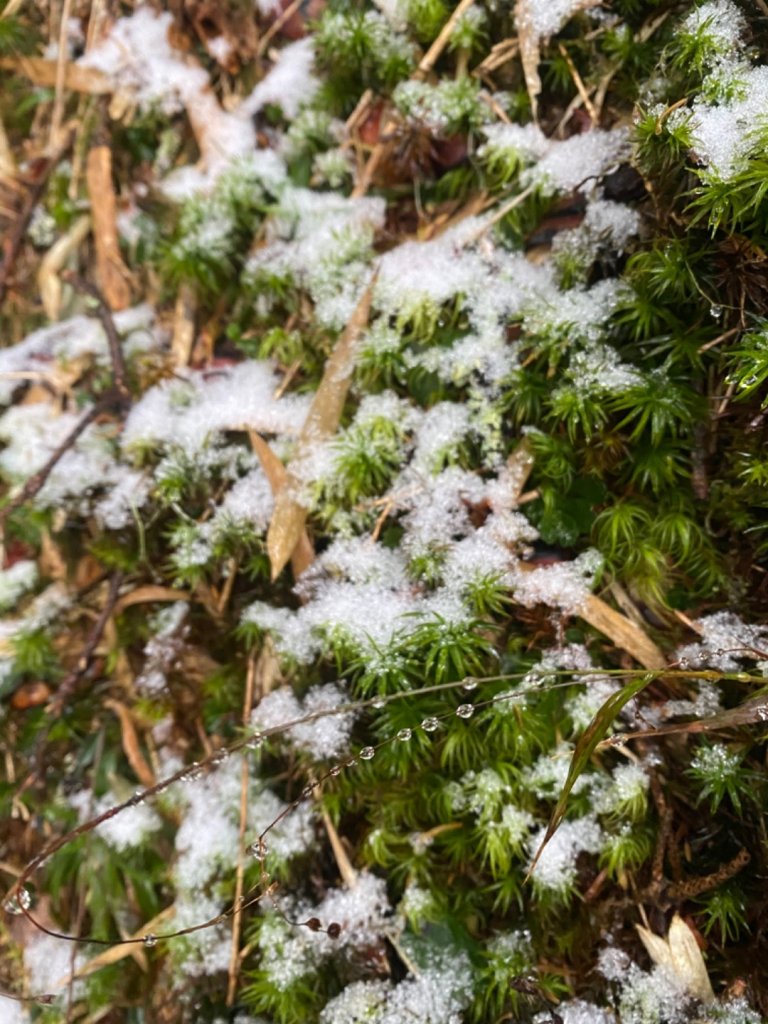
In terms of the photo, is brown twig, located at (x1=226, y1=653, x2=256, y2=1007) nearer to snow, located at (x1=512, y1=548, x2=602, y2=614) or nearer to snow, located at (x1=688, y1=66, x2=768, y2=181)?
snow, located at (x1=512, y1=548, x2=602, y2=614)

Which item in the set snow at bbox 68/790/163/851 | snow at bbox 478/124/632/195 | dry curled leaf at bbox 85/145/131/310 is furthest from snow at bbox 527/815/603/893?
dry curled leaf at bbox 85/145/131/310

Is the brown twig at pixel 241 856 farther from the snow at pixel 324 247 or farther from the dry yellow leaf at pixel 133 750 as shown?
the snow at pixel 324 247

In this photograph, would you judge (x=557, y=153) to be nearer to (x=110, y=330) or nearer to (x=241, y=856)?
(x=110, y=330)

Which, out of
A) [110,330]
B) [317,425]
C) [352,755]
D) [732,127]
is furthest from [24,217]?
[732,127]

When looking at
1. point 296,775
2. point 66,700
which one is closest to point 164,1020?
point 296,775

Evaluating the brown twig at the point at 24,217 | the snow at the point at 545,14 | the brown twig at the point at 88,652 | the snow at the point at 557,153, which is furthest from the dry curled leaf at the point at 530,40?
the brown twig at the point at 88,652

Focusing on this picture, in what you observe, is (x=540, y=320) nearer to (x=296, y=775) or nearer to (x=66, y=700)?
(x=296, y=775)
